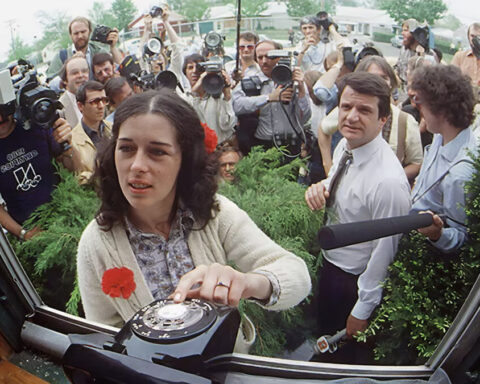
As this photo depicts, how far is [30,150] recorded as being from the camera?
1.18 metres

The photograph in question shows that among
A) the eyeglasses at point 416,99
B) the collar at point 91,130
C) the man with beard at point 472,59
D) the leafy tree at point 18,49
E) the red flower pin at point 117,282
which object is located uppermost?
the man with beard at point 472,59

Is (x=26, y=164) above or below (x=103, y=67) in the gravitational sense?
below

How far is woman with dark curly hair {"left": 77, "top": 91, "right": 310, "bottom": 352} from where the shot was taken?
858 mm

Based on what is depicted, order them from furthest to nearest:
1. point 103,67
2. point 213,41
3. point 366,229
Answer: point 213,41 → point 103,67 → point 366,229

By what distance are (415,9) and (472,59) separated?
0.19 metres

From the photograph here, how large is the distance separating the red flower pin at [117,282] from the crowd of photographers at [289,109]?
32 cm

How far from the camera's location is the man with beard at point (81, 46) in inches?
48.4

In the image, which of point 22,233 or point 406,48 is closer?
point 406,48

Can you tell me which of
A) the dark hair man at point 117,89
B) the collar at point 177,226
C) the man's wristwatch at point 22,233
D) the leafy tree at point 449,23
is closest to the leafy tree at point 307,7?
the leafy tree at point 449,23

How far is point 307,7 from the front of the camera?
3.71ft

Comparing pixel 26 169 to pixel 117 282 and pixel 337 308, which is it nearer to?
pixel 117 282

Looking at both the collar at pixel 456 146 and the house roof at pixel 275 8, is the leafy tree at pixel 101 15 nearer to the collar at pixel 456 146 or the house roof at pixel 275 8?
the house roof at pixel 275 8

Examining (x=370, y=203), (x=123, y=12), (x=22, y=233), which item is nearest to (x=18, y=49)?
(x=123, y=12)

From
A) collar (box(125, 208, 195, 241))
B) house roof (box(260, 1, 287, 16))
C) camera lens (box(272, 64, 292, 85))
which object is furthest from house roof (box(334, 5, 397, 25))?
collar (box(125, 208, 195, 241))
